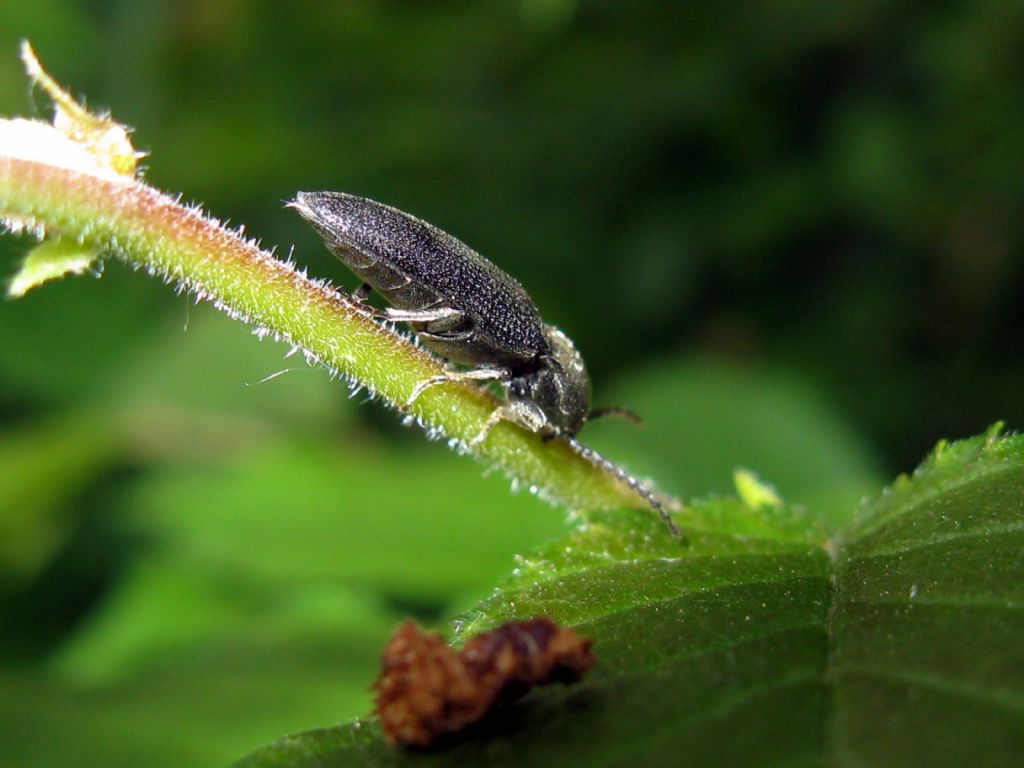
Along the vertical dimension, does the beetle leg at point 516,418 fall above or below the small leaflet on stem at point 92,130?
below

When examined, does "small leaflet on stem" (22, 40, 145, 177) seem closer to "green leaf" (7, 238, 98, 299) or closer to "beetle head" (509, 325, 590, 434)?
"green leaf" (7, 238, 98, 299)

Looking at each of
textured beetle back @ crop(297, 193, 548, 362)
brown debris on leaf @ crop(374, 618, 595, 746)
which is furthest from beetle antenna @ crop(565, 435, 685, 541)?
brown debris on leaf @ crop(374, 618, 595, 746)

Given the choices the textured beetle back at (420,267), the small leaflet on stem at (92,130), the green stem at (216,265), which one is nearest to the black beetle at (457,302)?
the textured beetle back at (420,267)

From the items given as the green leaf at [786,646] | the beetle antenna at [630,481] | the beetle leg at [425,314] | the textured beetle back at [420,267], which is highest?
the textured beetle back at [420,267]

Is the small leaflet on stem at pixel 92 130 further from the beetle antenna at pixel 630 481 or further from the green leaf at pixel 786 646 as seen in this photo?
the beetle antenna at pixel 630 481

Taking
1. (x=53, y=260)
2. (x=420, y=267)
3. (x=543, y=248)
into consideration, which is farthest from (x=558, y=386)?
(x=543, y=248)

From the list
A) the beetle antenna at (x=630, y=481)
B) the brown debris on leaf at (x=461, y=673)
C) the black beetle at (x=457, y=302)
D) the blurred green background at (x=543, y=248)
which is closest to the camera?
the brown debris on leaf at (x=461, y=673)

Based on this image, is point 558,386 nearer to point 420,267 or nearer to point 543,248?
point 420,267
